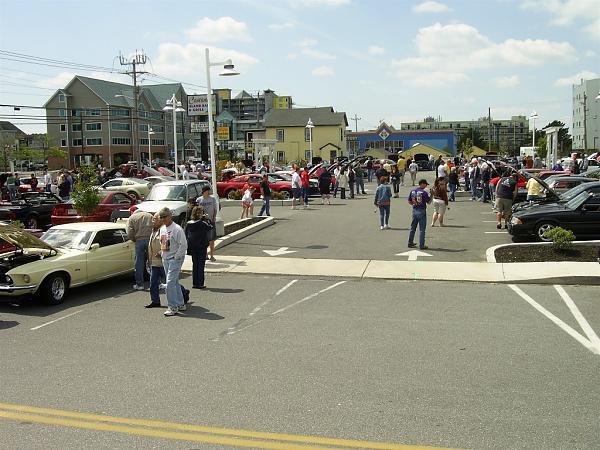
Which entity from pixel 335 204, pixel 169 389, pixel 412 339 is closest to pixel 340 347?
pixel 412 339

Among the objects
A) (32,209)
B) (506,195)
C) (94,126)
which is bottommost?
(32,209)

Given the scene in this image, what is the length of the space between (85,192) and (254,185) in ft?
40.4

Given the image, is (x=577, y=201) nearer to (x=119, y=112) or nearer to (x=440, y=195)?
(x=440, y=195)

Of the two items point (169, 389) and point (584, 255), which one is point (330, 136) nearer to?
point (584, 255)

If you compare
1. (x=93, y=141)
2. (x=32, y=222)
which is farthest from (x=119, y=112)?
(x=32, y=222)

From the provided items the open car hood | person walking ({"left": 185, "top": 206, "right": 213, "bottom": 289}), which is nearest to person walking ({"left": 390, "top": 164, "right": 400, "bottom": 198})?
person walking ({"left": 185, "top": 206, "right": 213, "bottom": 289})

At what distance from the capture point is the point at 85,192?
19125 mm

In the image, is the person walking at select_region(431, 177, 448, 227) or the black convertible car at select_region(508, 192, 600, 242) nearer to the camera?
the black convertible car at select_region(508, 192, 600, 242)

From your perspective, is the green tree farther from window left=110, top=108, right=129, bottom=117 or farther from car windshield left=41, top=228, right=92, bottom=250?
window left=110, top=108, right=129, bottom=117

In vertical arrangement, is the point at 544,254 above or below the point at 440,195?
below

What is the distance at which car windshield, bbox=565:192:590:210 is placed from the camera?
611 inches

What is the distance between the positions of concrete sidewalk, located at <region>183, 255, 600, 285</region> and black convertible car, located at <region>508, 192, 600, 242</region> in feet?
8.86

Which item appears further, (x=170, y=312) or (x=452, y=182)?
(x=452, y=182)

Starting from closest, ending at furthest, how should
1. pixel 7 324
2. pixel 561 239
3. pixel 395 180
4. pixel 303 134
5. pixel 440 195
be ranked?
pixel 7 324 < pixel 561 239 < pixel 440 195 < pixel 395 180 < pixel 303 134
